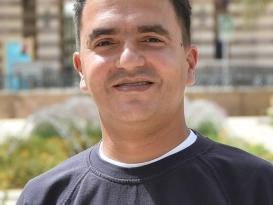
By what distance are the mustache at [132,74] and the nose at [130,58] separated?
0.02m

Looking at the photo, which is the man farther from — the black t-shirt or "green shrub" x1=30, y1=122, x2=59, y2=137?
"green shrub" x1=30, y1=122, x2=59, y2=137

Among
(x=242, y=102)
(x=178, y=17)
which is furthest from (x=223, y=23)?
(x=178, y=17)

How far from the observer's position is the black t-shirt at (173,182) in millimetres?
2125

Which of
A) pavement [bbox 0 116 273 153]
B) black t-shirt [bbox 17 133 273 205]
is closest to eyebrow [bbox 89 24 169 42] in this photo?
black t-shirt [bbox 17 133 273 205]

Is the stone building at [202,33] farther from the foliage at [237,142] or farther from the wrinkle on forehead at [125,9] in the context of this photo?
the wrinkle on forehead at [125,9]

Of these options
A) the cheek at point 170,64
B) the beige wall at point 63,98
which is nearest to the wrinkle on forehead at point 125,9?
the cheek at point 170,64

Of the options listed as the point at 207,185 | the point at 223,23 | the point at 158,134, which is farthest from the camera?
the point at 223,23

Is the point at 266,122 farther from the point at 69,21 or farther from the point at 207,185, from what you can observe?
the point at 207,185

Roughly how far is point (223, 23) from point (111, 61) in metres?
22.8

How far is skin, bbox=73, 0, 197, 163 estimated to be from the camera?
218 cm

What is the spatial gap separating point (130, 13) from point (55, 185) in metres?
0.64

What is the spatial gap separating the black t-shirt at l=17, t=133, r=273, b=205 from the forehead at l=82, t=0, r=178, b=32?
1.47ft

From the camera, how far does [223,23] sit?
80.7 feet

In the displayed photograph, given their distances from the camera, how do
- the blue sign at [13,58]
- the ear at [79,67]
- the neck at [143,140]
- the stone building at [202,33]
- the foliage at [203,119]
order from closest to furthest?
1. the neck at [143,140]
2. the ear at [79,67]
3. the foliage at [203,119]
4. the blue sign at [13,58]
5. the stone building at [202,33]
